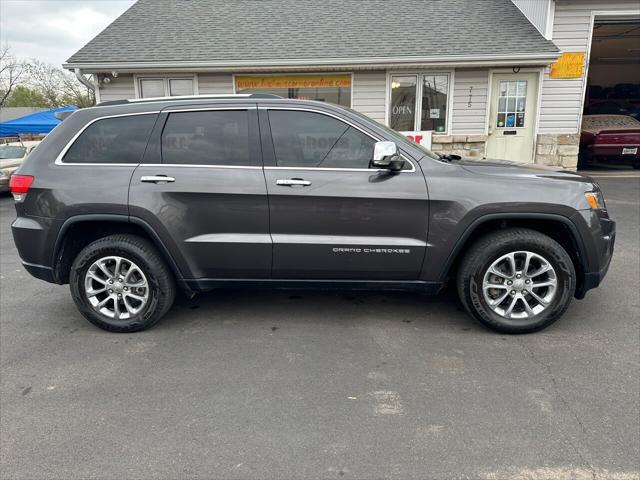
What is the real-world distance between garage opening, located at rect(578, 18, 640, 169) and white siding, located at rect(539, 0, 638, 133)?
0.68 m

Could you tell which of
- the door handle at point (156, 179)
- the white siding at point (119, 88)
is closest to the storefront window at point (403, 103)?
the white siding at point (119, 88)

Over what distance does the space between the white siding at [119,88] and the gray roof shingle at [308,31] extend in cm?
63

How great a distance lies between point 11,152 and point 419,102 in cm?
1132

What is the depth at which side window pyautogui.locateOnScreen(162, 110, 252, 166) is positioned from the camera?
12.5 ft

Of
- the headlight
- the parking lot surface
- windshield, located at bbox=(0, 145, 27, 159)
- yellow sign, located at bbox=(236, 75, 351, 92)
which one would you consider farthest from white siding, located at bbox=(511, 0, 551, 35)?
windshield, located at bbox=(0, 145, 27, 159)

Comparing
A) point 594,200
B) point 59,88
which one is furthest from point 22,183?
point 59,88

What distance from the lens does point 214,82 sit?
12.3m

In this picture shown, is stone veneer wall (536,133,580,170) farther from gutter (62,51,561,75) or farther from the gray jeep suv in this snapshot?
the gray jeep suv

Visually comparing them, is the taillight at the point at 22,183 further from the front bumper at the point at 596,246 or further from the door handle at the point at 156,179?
the front bumper at the point at 596,246

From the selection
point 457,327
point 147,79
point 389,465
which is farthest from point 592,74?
point 389,465

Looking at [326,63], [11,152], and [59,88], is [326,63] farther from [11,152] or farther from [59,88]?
[59,88]

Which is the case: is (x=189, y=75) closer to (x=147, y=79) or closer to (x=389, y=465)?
(x=147, y=79)

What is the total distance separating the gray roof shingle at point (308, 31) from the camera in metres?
11.6

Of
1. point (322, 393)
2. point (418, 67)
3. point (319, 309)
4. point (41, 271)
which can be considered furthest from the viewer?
point (418, 67)
